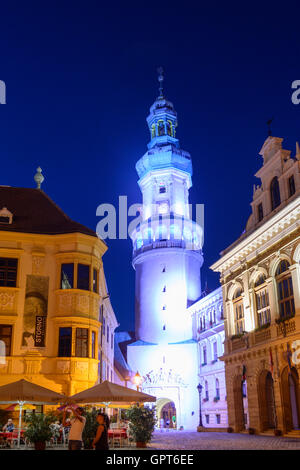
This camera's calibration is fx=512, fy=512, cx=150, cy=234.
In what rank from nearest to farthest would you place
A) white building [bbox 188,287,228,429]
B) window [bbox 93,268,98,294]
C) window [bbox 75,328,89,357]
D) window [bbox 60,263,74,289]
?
window [bbox 75,328,89,357] → window [bbox 60,263,74,289] → window [bbox 93,268,98,294] → white building [bbox 188,287,228,429]

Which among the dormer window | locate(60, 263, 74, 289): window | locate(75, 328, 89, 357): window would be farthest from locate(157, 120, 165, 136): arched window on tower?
locate(75, 328, 89, 357): window

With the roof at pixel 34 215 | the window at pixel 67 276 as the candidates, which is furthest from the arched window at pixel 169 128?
the window at pixel 67 276

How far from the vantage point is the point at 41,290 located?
3138 cm

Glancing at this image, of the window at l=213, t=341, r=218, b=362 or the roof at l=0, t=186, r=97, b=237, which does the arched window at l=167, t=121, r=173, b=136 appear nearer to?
the window at l=213, t=341, r=218, b=362

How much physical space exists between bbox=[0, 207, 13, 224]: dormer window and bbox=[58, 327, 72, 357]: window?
7.94 meters

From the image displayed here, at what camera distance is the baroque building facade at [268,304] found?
2889 centimetres

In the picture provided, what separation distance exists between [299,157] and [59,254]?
15665mm

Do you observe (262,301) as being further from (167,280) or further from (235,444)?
(167,280)

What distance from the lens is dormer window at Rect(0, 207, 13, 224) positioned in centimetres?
3291

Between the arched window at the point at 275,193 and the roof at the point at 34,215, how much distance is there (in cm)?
1178

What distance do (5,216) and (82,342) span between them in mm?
9593

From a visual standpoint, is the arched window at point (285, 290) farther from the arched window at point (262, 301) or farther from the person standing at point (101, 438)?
the person standing at point (101, 438)
